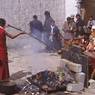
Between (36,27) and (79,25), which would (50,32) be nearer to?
(36,27)

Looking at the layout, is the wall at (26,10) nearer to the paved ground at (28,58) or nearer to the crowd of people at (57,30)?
the crowd of people at (57,30)

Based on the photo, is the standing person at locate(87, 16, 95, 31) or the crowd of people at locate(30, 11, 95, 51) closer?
the standing person at locate(87, 16, 95, 31)

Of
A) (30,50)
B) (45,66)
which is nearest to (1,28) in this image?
(45,66)

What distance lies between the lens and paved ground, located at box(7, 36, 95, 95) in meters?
15.1

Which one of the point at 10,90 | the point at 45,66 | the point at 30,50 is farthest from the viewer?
the point at 30,50

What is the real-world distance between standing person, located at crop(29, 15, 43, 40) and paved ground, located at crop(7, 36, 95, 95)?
349mm

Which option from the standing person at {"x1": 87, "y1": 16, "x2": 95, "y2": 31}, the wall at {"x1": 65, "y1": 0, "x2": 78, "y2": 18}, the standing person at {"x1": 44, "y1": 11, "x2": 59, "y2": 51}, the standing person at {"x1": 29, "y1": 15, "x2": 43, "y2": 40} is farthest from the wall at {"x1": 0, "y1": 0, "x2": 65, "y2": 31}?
the standing person at {"x1": 87, "y1": 16, "x2": 95, "y2": 31}

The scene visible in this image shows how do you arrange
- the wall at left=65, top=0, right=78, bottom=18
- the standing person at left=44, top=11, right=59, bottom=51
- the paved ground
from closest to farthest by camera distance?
the paved ground → the standing person at left=44, top=11, right=59, bottom=51 → the wall at left=65, top=0, right=78, bottom=18

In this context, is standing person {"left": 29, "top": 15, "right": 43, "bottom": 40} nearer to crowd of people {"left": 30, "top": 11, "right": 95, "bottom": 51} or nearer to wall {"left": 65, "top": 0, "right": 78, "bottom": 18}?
crowd of people {"left": 30, "top": 11, "right": 95, "bottom": 51}

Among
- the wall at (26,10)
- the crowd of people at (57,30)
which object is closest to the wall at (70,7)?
the wall at (26,10)

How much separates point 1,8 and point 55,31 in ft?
8.98

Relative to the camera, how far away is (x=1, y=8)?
792 inches

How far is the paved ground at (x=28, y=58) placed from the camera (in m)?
15.1

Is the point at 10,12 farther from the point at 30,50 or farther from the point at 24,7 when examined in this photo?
the point at 30,50
